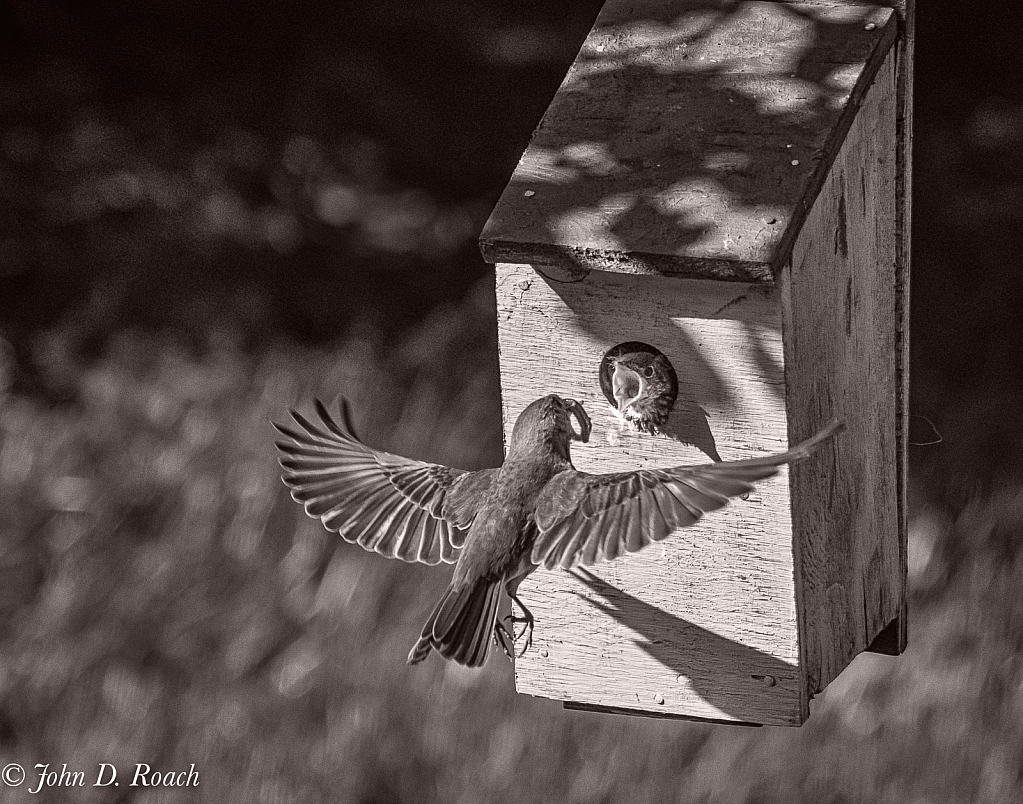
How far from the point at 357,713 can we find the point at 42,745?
3.06 feet

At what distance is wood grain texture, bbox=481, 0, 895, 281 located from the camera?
262cm

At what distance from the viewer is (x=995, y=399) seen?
208 inches

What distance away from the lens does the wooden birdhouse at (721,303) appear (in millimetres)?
2686

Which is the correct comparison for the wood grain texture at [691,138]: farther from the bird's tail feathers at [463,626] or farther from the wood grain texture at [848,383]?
the bird's tail feathers at [463,626]

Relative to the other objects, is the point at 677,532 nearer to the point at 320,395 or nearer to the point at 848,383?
the point at 848,383

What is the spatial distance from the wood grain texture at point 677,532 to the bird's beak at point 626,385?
0.04 m

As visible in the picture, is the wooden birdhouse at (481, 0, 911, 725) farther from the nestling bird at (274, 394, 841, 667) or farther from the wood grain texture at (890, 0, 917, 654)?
the nestling bird at (274, 394, 841, 667)

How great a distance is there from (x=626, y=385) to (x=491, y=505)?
0.29 meters

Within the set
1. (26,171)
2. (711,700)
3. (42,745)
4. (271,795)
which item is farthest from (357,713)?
(26,171)

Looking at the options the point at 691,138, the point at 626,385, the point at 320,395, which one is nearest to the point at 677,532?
the point at 626,385

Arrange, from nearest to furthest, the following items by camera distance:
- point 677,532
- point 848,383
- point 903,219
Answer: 1. point 677,532
2. point 848,383
3. point 903,219

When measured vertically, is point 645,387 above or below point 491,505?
above

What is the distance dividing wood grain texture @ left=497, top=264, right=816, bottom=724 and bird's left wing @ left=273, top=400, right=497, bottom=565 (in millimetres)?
157

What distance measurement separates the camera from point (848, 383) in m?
3.04
